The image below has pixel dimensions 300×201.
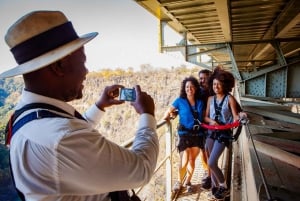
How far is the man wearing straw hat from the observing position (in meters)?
0.84

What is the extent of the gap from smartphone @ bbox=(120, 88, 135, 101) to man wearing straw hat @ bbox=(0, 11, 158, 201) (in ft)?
0.42

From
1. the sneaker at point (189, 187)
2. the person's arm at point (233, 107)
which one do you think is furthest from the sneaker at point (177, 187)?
the person's arm at point (233, 107)

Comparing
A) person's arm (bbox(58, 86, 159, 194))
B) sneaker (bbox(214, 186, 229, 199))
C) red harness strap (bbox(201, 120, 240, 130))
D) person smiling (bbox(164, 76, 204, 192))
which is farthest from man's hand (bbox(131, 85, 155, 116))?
sneaker (bbox(214, 186, 229, 199))

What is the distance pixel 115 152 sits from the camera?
2.99 ft

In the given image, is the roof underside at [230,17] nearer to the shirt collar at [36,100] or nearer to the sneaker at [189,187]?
the sneaker at [189,187]

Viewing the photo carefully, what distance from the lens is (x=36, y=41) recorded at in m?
0.98

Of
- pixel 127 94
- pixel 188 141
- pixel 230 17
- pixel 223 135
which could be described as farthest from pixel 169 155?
pixel 230 17

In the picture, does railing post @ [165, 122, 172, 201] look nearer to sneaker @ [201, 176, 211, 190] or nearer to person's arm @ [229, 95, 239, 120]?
sneaker @ [201, 176, 211, 190]

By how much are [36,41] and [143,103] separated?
479mm

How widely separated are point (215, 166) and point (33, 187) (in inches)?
102

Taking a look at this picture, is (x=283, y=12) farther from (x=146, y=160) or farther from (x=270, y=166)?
(x=146, y=160)

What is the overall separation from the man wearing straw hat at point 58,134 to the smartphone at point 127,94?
0.42ft

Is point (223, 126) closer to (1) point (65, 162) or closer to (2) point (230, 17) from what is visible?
(2) point (230, 17)

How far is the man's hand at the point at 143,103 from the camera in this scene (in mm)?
1184
